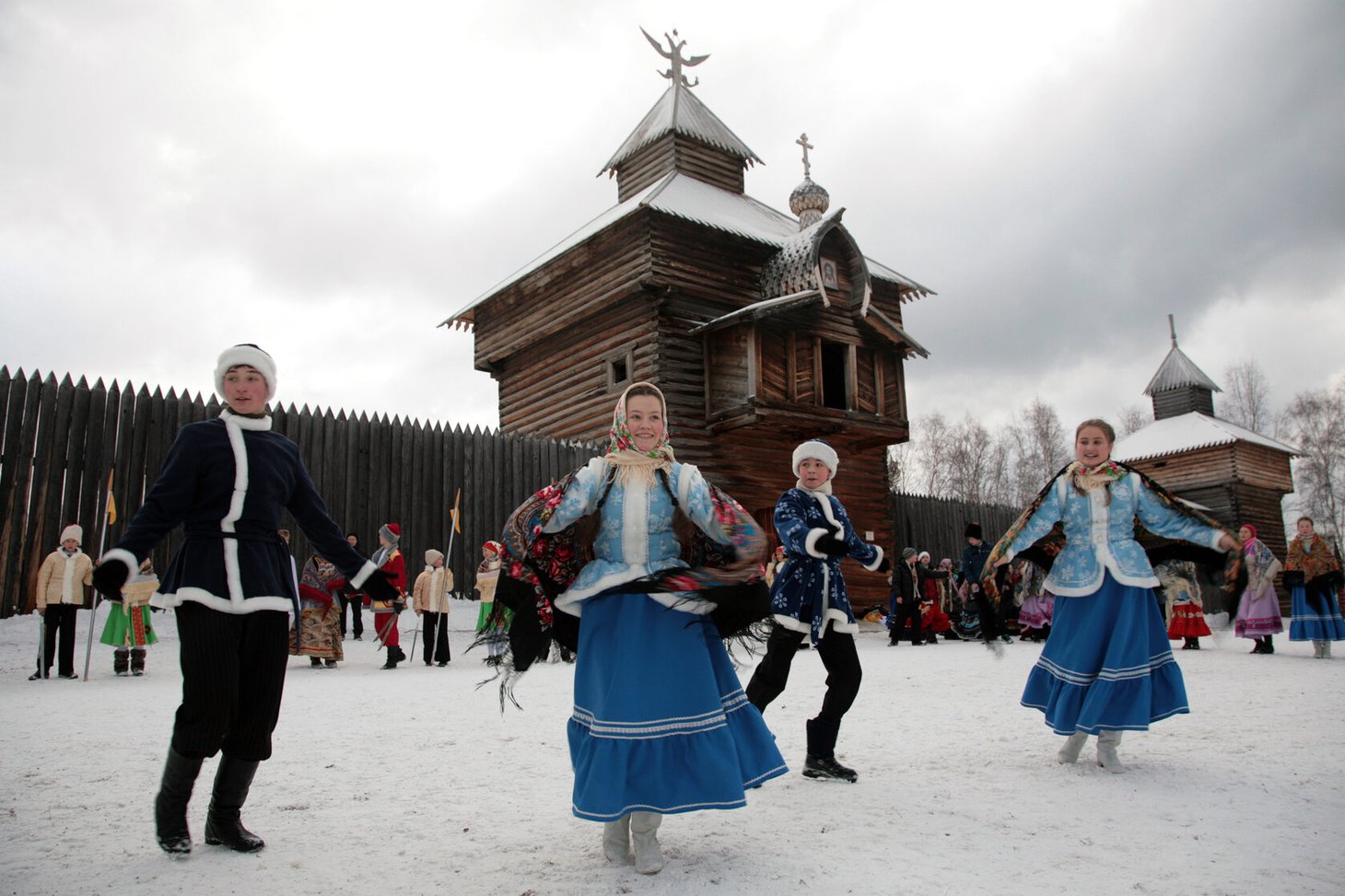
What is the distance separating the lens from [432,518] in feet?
45.9

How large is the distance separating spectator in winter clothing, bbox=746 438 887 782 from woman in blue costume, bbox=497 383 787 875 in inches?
42.5

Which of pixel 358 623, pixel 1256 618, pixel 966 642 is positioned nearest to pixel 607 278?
pixel 358 623

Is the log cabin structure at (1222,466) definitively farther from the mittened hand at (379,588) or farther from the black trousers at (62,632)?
the mittened hand at (379,588)

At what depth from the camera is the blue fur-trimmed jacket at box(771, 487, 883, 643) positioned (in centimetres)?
456

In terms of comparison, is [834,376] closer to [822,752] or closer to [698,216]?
[698,216]

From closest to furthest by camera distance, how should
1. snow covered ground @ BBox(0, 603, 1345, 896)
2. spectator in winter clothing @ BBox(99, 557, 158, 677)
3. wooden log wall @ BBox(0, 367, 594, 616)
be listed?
1. snow covered ground @ BBox(0, 603, 1345, 896)
2. spectator in winter clothing @ BBox(99, 557, 158, 677)
3. wooden log wall @ BBox(0, 367, 594, 616)

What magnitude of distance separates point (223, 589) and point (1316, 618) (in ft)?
41.2

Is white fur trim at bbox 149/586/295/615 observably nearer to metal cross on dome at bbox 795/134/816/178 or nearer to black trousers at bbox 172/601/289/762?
black trousers at bbox 172/601/289/762

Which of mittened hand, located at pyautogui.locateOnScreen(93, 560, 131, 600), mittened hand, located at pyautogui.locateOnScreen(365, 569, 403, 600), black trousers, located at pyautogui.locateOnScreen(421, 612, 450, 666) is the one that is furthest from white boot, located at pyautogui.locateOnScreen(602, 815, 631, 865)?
black trousers, located at pyautogui.locateOnScreen(421, 612, 450, 666)

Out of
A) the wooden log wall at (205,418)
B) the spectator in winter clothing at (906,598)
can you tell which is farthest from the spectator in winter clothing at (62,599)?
the spectator in winter clothing at (906,598)

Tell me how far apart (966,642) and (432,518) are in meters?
8.91

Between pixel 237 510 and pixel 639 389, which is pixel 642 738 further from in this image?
pixel 237 510

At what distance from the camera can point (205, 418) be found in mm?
12453

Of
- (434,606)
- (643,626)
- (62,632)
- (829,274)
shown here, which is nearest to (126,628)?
(62,632)
